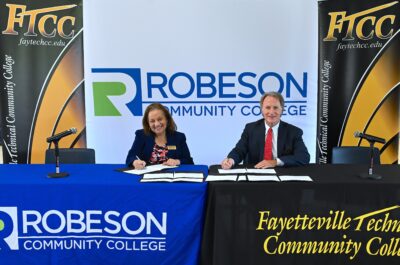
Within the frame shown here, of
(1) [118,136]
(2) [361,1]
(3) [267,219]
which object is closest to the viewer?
(3) [267,219]

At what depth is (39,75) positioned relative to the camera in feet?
13.1

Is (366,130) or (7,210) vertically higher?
(366,130)

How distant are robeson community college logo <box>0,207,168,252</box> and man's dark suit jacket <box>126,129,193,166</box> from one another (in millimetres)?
800

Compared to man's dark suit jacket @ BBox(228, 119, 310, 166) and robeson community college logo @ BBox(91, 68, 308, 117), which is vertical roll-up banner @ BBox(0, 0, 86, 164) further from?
man's dark suit jacket @ BBox(228, 119, 310, 166)

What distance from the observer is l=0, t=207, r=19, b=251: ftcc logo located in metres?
2.11

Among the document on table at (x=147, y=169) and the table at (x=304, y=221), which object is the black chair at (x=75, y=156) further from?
the table at (x=304, y=221)

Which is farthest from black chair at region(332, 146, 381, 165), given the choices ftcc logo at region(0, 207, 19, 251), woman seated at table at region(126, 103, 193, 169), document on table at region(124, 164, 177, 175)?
ftcc logo at region(0, 207, 19, 251)

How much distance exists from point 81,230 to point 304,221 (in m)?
1.25

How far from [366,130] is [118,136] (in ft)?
8.86

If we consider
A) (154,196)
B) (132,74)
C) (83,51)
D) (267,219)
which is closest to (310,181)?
(267,219)

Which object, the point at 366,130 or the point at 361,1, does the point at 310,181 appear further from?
the point at 361,1

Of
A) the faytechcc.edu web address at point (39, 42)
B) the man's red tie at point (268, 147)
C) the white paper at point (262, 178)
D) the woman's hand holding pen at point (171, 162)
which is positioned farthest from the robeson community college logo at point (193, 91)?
the white paper at point (262, 178)

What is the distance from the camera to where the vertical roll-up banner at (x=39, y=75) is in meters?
3.91

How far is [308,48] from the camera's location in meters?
4.14
